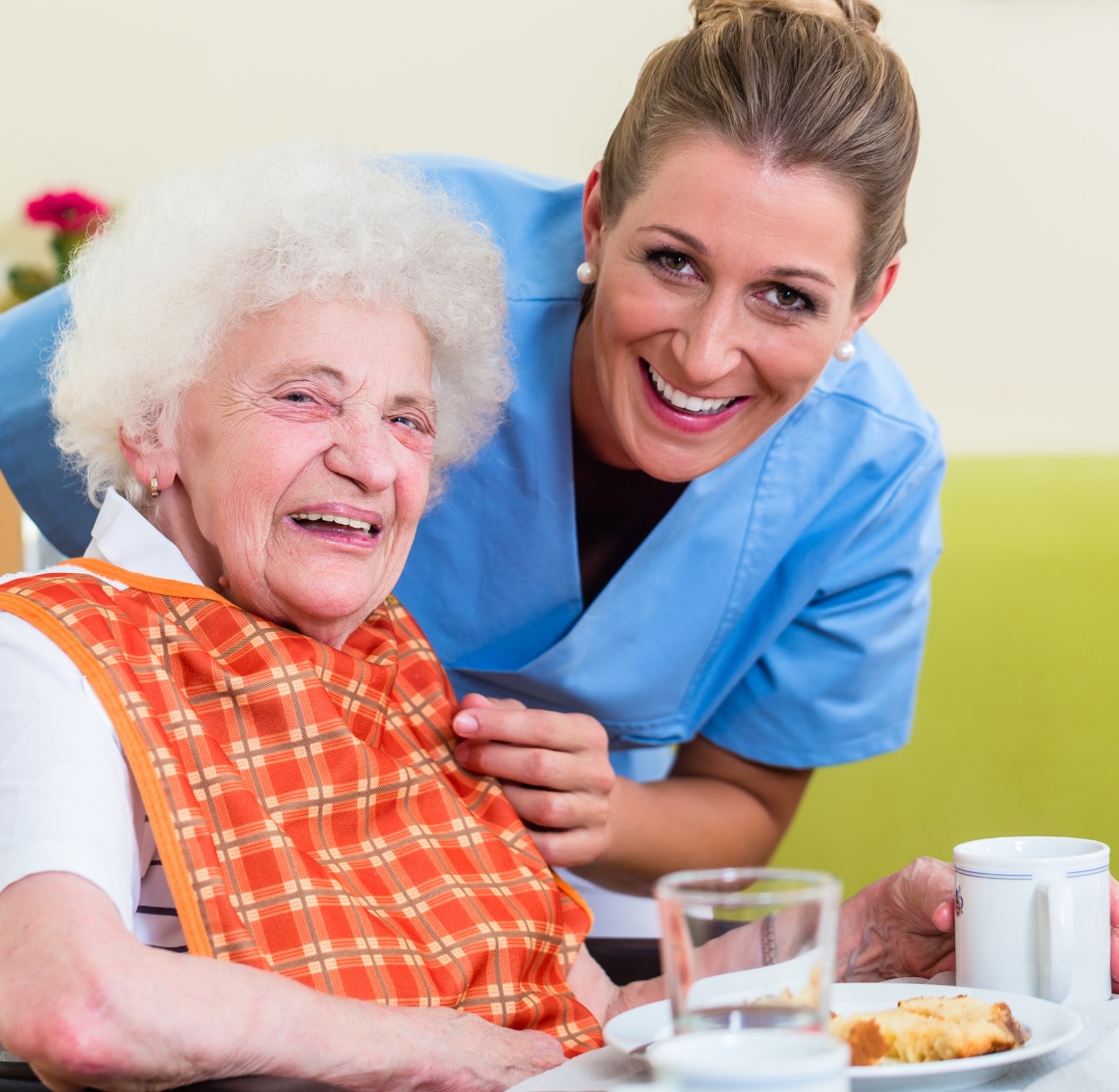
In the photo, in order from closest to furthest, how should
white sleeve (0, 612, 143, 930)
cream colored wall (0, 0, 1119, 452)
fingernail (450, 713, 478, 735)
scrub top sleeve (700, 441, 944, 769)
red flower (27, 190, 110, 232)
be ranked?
white sleeve (0, 612, 143, 930) < fingernail (450, 713, 478, 735) < scrub top sleeve (700, 441, 944, 769) < cream colored wall (0, 0, 1119, 452) < red flower (27, 190, 110, 232)

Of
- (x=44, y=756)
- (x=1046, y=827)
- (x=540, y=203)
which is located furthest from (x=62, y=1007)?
(x=1046, y=827)

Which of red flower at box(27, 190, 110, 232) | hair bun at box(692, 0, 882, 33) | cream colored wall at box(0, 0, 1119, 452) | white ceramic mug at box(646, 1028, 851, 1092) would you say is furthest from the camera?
red flower at box(27, 190, 110, 232)

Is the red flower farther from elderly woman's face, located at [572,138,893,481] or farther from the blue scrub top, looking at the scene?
elderly woman's face, located at [572,138,893,481]

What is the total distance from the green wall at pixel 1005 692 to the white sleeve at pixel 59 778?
1.41 metres

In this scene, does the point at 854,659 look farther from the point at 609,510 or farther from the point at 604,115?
the point at 604,115

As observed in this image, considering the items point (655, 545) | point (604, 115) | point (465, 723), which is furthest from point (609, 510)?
point (604, 115)

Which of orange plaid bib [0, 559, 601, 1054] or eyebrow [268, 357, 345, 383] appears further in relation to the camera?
eyebrow [268, 357, 345, 383]

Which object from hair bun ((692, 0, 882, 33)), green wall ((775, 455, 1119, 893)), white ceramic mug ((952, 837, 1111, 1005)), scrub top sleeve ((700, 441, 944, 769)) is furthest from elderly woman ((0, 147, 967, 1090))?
green wall ((775, 455, 1119, 893))

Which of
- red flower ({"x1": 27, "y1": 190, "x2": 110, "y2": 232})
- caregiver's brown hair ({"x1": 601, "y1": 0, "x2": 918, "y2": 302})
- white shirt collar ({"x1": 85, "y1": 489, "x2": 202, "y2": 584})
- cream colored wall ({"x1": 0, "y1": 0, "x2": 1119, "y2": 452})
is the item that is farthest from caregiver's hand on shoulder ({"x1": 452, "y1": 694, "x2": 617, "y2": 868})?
red flower ({"x1": 27, "y1": 190, "x2": 110, "y2": 232})

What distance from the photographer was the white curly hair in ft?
3.65

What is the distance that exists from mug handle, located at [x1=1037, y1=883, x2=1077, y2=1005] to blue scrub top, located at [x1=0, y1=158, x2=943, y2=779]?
74cm

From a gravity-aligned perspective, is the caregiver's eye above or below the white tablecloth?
above

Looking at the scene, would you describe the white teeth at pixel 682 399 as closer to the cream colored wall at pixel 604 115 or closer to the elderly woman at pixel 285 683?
the elderly woman at pixel 285 683

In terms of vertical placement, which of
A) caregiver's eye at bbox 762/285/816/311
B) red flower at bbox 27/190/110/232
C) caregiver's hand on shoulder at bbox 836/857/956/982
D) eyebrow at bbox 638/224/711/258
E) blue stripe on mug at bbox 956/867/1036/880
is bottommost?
caregiver's hand on shoulder at bbox 836/857/956/982
